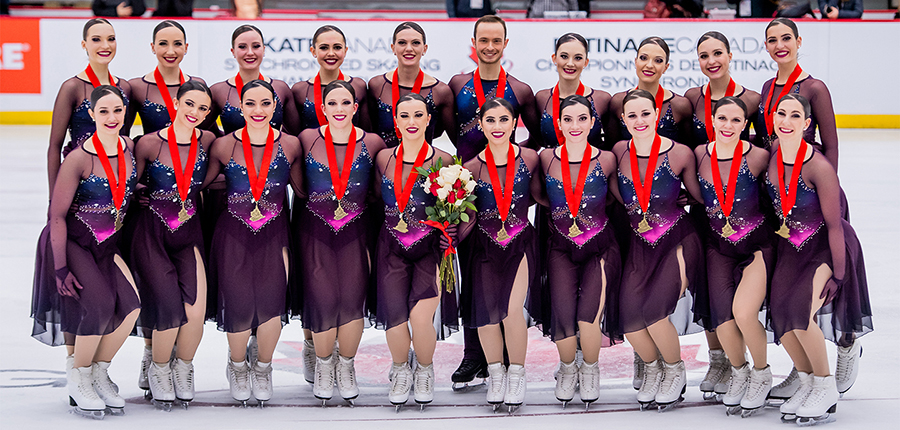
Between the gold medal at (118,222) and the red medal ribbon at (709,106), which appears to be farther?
the red medal ribbon at (709,106)

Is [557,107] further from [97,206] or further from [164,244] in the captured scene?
[97,206]

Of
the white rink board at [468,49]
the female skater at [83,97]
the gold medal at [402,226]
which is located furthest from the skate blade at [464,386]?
Answer: the white rink board at [468,49]

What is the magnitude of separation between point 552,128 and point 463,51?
6.97 m

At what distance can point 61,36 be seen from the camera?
36.7ft

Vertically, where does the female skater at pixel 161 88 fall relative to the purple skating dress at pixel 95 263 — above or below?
above

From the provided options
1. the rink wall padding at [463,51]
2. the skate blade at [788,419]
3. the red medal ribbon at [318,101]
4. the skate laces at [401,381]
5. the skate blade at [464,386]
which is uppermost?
the rink wall padding at [463,51]

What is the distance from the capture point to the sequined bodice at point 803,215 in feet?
12.5

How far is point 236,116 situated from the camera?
4.40 meters

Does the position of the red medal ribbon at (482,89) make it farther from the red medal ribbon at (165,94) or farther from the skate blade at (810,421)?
the skate blade at (810,421)

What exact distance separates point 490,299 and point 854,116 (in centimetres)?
911

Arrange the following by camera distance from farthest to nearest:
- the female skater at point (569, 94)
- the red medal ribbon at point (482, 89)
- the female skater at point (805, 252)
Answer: the red medal ribbon at point (482, 89)
the female skater at point (569, 94)
the female skater at point (805, 252)

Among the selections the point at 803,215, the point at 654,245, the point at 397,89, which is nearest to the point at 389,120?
the point at 397,89

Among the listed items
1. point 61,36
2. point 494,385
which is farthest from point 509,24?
point 494,385

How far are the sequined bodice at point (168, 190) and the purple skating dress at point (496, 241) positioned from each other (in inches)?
44.0
